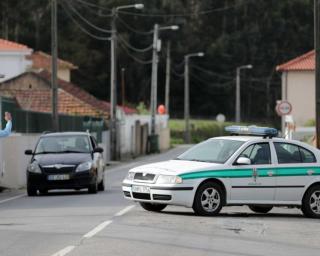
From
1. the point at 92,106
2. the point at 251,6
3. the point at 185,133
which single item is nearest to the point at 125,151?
the point at 92,106

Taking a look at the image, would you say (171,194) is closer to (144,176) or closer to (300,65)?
(144,176)

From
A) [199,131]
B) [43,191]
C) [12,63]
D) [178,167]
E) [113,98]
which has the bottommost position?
[199,131]

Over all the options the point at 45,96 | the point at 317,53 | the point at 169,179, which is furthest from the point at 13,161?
the point at 45,96

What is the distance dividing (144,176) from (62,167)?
6.89 meters

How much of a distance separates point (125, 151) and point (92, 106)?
4.42 m

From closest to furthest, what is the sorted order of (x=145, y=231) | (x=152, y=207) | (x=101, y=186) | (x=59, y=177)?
(x=145, y=231), (x=152, y=207), (x=59, y=177), (x=101, y=186)

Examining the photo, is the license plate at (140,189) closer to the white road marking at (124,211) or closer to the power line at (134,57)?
the white road marking at (124,211)

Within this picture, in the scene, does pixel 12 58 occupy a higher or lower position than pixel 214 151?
higher

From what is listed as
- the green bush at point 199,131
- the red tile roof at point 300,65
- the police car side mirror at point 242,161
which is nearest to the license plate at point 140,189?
Answer: the police car side mirror at point 242,161

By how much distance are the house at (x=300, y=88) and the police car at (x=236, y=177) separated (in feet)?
181

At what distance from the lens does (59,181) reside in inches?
945

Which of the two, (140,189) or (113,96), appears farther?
(113,96)

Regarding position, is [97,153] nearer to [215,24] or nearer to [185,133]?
[185,133]

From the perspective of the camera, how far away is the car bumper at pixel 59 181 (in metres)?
24.0
